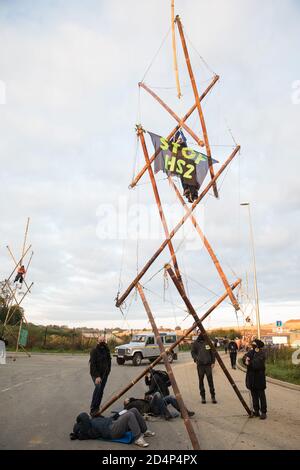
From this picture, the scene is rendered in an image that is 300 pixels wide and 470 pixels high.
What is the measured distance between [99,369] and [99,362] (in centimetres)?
16

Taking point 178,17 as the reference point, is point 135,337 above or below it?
below

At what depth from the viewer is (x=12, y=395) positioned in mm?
11430

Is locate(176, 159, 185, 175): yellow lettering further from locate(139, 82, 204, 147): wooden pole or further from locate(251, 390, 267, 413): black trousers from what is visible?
locate(251, 390, 267, 413): black trousers

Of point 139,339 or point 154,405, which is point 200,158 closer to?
point 154,405

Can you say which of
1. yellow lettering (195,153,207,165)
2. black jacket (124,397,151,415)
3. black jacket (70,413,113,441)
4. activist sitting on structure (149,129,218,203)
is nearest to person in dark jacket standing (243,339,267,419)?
black jacket (124,397,151,415)

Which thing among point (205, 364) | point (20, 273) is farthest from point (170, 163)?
point (20, 273)

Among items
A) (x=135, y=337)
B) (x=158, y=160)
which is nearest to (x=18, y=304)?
(x=135, y=337)

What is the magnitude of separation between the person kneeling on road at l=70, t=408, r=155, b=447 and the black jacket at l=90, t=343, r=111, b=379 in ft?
6.12

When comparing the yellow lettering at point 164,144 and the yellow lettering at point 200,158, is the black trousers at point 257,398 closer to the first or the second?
the yellow lettering at point 200,158

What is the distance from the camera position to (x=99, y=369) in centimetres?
866

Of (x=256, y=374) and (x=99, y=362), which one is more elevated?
(x=99, y=362)

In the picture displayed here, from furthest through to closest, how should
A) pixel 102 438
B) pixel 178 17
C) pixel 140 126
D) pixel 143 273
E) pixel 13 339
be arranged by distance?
pixel 13 339 → pixel 178 17 → pixel 140 126 → pixel 143 273 → pixel 102 438
